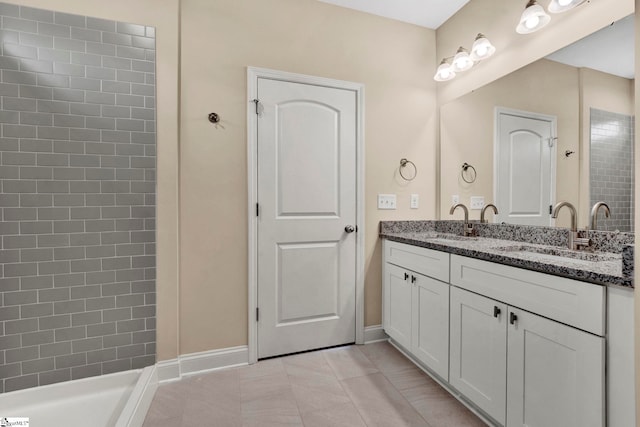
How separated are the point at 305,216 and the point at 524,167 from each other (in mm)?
1514

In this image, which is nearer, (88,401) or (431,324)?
(88,401)

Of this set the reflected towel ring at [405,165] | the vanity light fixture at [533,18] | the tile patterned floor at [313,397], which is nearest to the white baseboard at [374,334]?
the tile patterned floor at [313,397]

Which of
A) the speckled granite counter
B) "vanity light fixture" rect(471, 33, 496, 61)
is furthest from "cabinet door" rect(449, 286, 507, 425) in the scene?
"vanity light fixture" rect(471, 33, 496, 61)

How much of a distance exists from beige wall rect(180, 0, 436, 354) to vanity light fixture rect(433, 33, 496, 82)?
528 millimetres

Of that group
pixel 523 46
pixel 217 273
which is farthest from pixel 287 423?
pixel 523 46

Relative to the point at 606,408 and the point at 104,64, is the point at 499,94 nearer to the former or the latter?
the point at 606,408

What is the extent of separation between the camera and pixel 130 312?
6.09ft

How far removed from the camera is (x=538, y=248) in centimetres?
175

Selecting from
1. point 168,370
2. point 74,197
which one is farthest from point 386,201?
A: point 74,197

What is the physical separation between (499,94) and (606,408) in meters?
1.91

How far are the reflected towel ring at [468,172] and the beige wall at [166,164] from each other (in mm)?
2160

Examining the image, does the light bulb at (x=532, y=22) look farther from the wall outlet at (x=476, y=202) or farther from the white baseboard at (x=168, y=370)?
the white baseboard at (x=168, y=370)

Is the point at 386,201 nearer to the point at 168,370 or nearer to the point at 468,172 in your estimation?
the point at 468,172

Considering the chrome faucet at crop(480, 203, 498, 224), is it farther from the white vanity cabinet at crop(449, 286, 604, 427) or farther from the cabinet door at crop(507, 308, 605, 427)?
the cabinet door at crop(507, 308, 605, 427)
